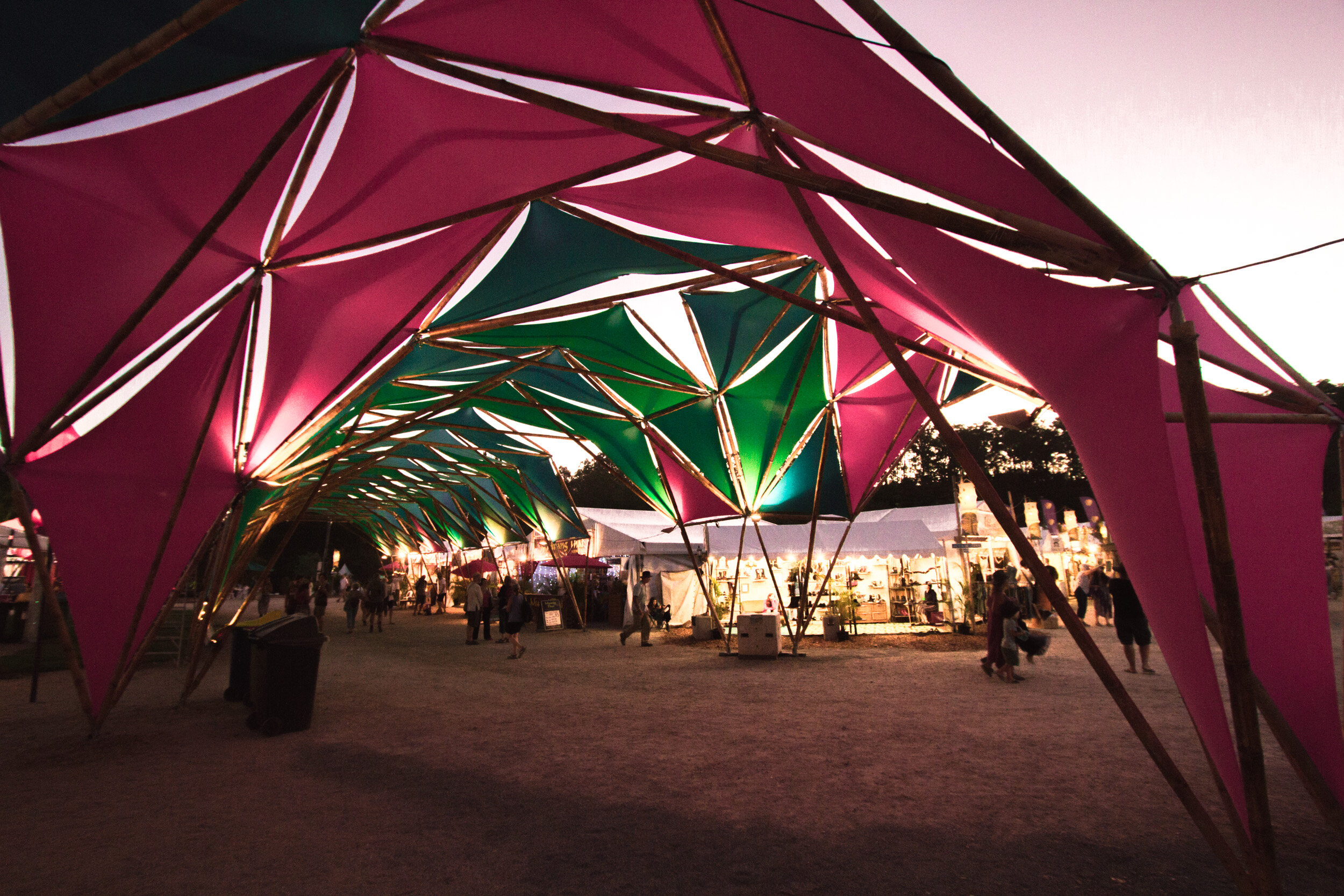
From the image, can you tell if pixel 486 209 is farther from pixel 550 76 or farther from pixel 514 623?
pixel 514 623

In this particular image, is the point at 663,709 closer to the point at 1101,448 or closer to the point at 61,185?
the point at 1101,448

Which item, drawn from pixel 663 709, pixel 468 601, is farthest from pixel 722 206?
pixel 468 601

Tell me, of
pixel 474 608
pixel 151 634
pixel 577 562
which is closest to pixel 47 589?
pixel 151 634

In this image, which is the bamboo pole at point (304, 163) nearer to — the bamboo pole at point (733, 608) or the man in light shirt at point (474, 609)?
the bamboo pole at point (733, 608)

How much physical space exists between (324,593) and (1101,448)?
79.9ft

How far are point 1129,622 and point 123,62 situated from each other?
13878 mm

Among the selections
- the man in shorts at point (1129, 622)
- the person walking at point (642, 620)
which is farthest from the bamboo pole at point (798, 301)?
the person walking at point (642, 620)

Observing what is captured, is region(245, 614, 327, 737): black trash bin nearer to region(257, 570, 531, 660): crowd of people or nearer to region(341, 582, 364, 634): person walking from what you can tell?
region(257, 570, 531, 660): crowd of people

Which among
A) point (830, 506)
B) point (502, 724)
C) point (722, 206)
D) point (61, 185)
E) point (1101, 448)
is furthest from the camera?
point (830, 506)

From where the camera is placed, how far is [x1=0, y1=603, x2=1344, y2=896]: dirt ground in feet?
14.0

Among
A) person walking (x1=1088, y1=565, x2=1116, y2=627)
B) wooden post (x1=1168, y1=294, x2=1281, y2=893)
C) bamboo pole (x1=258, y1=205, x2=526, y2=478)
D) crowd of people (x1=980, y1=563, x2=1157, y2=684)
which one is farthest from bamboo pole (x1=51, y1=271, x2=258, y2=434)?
person walking (x1=1088, y1=565, x2=1116, y2=627)

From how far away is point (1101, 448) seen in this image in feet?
12.4

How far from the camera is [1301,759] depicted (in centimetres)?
458

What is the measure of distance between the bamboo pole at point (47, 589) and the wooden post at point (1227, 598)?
999cm
